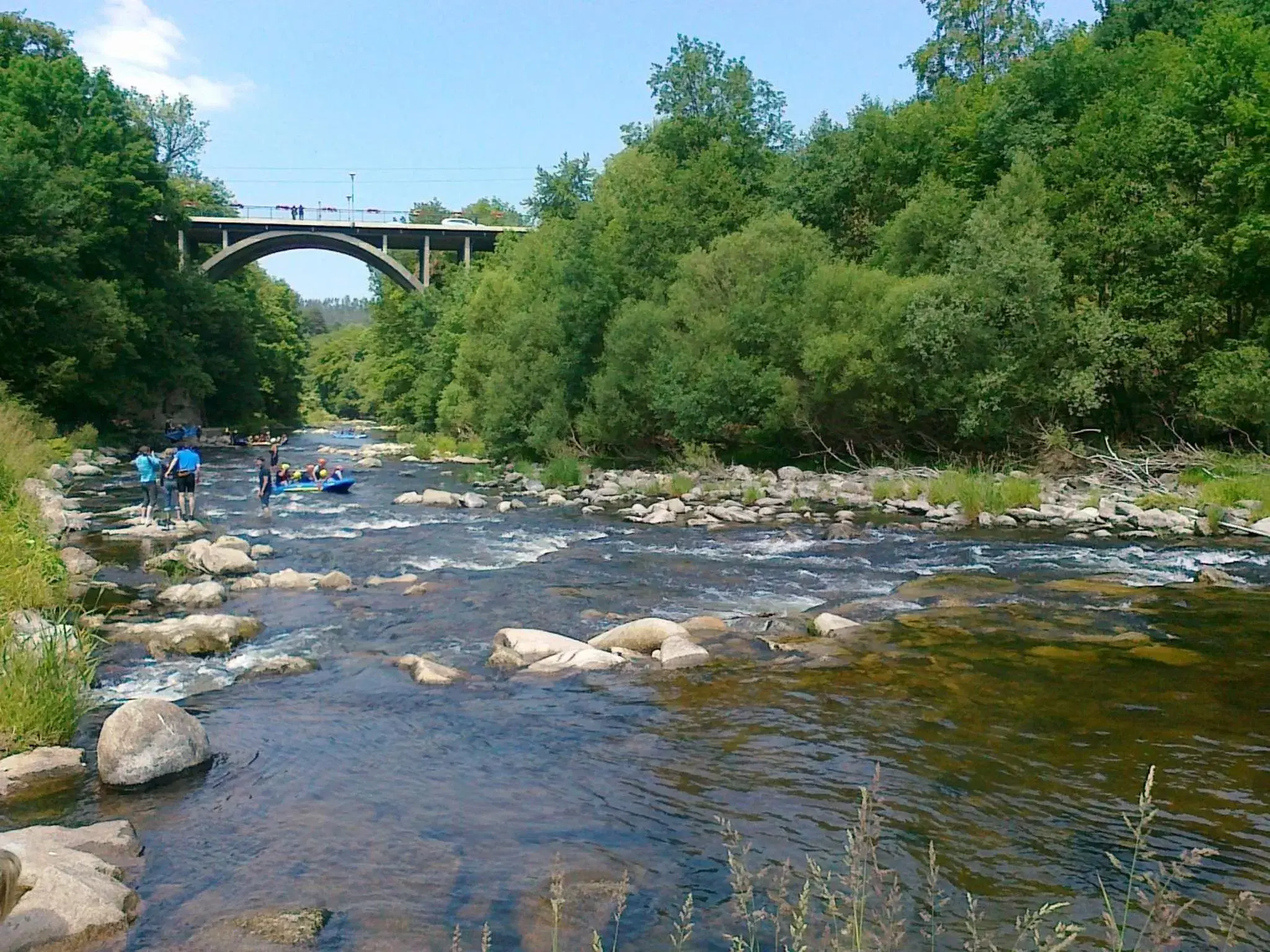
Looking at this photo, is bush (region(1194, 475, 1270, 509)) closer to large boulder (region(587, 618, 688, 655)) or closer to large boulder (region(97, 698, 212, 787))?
large boulder (region(587, 618, 688, 655))

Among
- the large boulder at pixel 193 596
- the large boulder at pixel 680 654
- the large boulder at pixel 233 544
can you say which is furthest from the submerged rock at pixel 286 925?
the large boulder at pixel 233 544

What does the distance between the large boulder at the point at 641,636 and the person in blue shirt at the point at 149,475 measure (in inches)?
485

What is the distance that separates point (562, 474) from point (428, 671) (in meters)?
19.5

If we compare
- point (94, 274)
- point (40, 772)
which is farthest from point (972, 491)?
point (94, 274)

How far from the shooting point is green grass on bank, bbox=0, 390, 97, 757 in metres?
7.00

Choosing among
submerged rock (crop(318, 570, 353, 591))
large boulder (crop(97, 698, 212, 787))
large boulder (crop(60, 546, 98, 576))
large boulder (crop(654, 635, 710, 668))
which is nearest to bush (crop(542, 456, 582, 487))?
submerged rock (crop(318, 570, 353, 591))

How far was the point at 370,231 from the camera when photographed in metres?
66.1

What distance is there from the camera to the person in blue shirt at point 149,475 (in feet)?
61.9

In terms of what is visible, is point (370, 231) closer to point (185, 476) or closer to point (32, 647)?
point (185, 476)

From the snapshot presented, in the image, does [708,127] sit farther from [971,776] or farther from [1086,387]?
[971,776]

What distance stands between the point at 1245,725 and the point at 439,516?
1713 cm

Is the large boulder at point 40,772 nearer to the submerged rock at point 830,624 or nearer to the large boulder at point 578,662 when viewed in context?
the large boulder at point 578,662

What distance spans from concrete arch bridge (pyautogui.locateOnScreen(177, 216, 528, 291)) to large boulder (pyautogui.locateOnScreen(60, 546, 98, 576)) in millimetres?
49023

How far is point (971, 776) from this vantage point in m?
6.80
